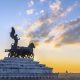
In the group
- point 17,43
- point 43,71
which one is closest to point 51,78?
point 43,71

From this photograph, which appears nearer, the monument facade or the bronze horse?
the monument facade

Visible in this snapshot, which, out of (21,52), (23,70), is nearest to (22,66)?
(23,70)

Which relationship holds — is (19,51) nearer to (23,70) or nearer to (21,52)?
(21,52)

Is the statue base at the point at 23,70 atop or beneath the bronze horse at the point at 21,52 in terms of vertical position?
beneath

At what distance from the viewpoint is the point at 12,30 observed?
111750 mm

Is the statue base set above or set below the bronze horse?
below

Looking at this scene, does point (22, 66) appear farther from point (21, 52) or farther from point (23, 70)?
point (21, 52)

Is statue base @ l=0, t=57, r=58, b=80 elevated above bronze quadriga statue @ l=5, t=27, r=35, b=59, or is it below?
below

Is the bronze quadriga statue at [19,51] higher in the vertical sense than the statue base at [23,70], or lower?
higher

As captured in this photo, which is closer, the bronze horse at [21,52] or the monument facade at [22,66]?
the monument facade at [22,66]

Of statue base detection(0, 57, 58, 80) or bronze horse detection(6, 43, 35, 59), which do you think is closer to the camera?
statue base detection(0, 57, 58, 80)

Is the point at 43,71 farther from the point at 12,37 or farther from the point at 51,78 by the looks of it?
the point at 12,37

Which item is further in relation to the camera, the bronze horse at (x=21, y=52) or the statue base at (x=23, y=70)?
the bronze horse at (x=21, y=52)

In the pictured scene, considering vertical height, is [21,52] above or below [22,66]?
above
